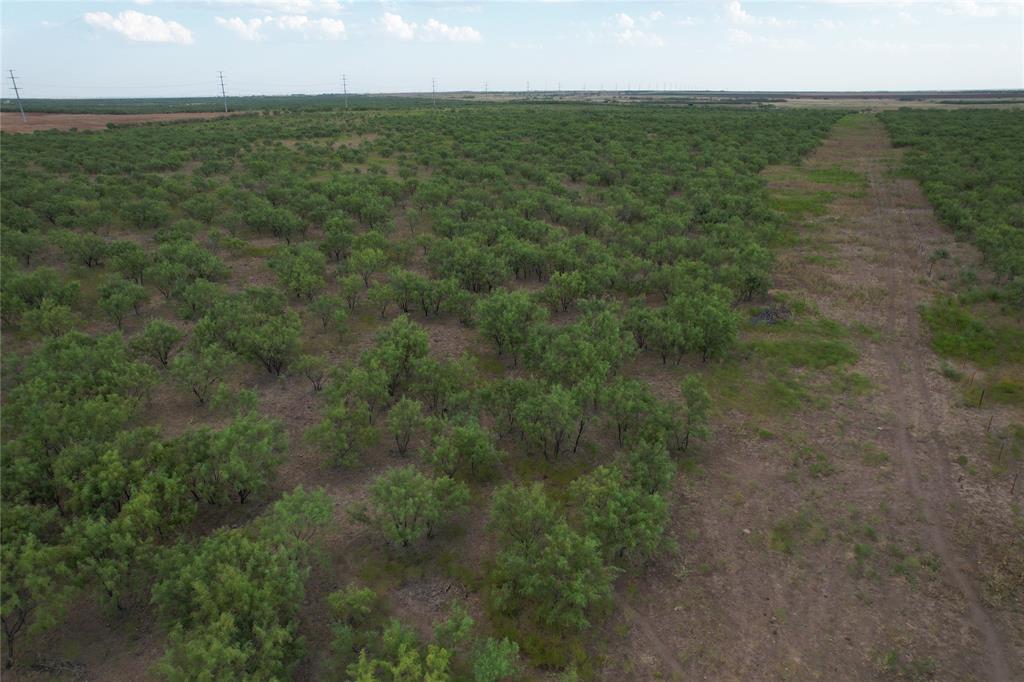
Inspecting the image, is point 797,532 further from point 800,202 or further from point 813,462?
point 800,202

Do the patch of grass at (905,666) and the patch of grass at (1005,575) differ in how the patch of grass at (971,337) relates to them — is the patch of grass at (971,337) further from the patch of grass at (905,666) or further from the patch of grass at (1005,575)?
the patch of grass at (905,666)

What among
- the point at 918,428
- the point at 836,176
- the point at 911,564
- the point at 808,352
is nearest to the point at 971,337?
the point at 808,352

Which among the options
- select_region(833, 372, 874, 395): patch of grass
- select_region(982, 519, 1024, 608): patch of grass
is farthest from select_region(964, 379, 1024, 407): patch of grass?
select_region(982, 519, 1024, 608): patch of grass

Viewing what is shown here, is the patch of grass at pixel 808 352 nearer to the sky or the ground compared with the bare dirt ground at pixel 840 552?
nearer to the sky

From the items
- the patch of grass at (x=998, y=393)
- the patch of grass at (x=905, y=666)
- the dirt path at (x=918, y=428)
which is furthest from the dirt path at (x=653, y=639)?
the patch of grass at (x=998, y=393)

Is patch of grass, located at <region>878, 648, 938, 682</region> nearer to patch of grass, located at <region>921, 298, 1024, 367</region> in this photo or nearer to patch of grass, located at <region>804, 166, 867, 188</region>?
patch of grass, located at <region>921, 298, 1024, 367</region>

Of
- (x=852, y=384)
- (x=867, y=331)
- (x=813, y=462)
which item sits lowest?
(x=813, y=462)
